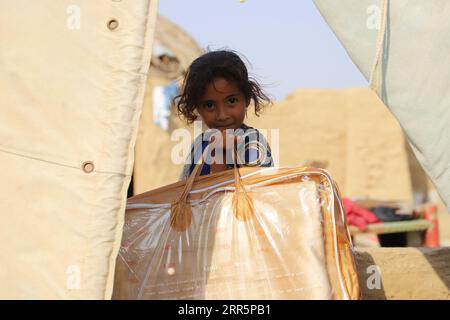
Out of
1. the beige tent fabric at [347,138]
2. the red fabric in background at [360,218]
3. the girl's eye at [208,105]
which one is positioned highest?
the beige tent fabric at [347,138]

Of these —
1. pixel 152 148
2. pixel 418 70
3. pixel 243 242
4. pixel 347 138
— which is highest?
pixel 347 138

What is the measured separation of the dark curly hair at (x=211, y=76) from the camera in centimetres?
331

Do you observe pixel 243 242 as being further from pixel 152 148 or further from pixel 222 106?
pixel 152 148

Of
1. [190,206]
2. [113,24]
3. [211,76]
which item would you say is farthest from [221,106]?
[113,24]

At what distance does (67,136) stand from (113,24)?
14.6 inches

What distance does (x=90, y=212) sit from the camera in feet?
7.29

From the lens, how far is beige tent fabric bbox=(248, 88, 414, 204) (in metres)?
18.9

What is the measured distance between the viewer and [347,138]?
64.3 feet

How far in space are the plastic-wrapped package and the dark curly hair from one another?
2.46 ft

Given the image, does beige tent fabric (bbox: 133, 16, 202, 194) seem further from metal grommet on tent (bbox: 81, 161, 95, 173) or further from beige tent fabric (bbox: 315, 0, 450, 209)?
metal grommet on tent (bbox: 81, 161, 95, 173)

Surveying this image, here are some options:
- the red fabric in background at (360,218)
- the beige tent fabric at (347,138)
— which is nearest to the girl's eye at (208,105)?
the red fabric in background at (360,218)

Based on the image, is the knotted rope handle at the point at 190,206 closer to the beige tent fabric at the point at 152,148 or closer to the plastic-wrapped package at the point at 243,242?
the plastic-wrapped package at the point at 243,242

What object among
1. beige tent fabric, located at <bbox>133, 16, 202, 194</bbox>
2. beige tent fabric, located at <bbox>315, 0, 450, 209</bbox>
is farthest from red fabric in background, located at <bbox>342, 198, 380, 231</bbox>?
beige tent fabric, located at <bbox>315, 0, 450, 209</bbox>
